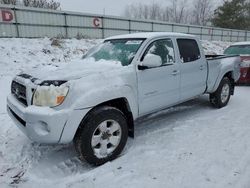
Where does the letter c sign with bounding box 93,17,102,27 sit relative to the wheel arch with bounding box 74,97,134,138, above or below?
above

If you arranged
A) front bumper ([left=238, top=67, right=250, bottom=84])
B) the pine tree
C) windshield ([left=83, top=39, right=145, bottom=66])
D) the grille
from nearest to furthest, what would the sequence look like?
the grille
windshield ([left=83, top=39, right=145, bottom=66])
front bumper ([left=238, top=67, right=250, bottom=84])
the pine tree

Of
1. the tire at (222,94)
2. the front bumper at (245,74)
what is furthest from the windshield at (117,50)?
the front bumper at (245,74)

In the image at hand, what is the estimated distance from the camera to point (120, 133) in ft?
11.5

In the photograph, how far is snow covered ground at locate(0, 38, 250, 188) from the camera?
2.95m

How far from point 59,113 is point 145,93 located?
4.99 feet

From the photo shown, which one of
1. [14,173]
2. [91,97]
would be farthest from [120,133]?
[14,173]

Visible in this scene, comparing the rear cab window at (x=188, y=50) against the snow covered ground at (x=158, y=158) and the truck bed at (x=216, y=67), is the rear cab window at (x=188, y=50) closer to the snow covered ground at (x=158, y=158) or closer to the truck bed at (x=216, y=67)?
the truck bed at (x=216, y=67)

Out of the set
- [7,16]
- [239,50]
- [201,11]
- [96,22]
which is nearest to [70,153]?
[239,50]

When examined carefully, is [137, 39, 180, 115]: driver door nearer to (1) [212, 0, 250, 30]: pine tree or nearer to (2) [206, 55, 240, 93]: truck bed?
(2) [206, 55, 240, 93]: truck bed

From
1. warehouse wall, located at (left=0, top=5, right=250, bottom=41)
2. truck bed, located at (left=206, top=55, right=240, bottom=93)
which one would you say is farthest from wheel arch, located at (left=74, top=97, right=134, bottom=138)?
warehouse wall, located at (left=0, top=5, right=250, bottom=41)

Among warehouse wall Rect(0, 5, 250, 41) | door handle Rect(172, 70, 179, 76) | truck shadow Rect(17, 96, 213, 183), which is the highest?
warehouse wall Rect(0, 5, 250, 41)

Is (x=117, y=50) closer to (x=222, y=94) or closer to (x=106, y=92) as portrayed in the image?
(x=106, y=92)

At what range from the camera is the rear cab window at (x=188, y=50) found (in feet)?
15.4

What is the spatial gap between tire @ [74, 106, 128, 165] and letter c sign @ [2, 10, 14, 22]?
33.7ft
